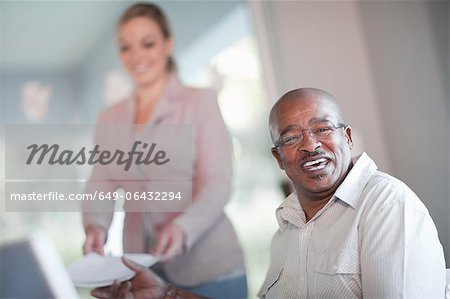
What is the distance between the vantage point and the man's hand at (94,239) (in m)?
2.02

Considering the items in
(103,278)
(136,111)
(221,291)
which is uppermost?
(136,111)

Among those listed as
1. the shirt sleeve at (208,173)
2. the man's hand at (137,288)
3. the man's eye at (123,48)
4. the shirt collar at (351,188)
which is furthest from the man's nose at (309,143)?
the man's eye at (123,48)

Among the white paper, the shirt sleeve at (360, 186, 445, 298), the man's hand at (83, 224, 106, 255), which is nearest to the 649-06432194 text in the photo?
the man's hand at (83, 224, 106, 255)

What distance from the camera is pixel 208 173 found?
217cm

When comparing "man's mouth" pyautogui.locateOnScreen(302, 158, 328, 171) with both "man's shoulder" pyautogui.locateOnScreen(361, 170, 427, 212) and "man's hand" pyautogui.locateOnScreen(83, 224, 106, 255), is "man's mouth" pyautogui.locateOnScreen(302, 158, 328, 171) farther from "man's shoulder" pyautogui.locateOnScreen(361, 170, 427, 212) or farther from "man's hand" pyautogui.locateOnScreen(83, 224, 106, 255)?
"man's hand" pyautogui.locateOnScreen(83, 224, 106, 255)

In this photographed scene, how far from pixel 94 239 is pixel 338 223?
119cm

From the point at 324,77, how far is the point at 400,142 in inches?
20.0

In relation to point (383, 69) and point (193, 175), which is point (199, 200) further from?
point (383, 69)

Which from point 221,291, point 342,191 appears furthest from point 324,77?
point 342,191

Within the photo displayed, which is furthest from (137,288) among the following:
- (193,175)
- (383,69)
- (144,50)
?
(383,69)

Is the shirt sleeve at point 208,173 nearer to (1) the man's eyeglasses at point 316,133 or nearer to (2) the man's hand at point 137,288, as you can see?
(2) the man's hand at point 137,288

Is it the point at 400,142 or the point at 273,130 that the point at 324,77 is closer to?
the point at 400,142

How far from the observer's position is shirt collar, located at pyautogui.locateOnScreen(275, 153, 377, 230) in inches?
47.5

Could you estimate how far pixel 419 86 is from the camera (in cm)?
234
